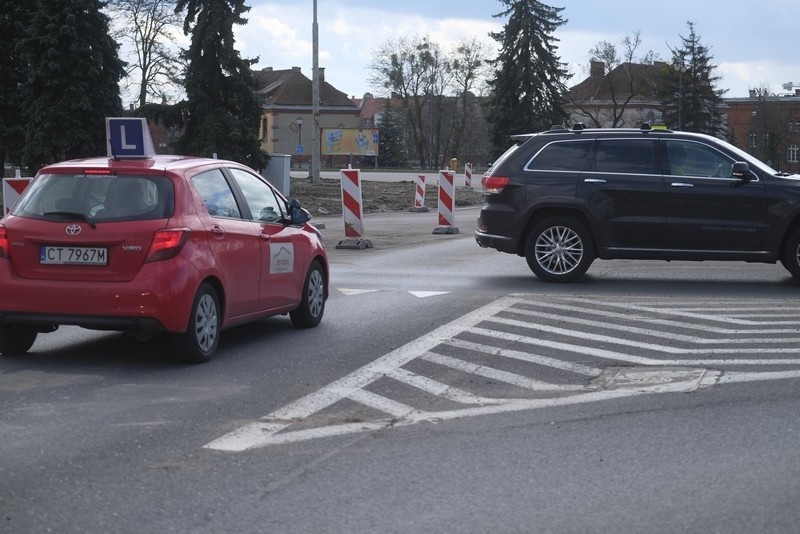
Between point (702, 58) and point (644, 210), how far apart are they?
80.0 meters

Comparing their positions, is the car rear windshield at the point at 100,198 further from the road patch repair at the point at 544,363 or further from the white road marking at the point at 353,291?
the white road marking at the point at 353,291

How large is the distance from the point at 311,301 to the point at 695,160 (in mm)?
5949

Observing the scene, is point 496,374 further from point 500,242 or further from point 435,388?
point 500,242

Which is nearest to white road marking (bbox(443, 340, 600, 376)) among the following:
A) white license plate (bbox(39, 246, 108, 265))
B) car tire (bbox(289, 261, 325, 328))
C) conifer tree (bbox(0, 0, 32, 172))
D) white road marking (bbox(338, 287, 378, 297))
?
car tire (bbox(289, 261, 325, 328))

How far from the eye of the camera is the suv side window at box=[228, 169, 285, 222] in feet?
32.2

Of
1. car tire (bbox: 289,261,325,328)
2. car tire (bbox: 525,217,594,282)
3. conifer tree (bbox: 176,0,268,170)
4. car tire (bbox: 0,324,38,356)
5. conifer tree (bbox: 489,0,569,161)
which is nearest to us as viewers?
car tire (bbox: 0,324,38,356)

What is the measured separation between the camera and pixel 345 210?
66.2 ft

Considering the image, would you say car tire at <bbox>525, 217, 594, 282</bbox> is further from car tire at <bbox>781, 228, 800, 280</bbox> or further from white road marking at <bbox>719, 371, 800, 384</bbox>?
white road marking at <bbox>719, 371, 800, 384</bbox>

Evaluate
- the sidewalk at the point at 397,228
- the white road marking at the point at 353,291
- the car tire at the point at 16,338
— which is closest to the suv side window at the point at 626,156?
the white road marking at the point at 353,291

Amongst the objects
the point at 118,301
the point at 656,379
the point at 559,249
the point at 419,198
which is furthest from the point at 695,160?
the point at 419,198

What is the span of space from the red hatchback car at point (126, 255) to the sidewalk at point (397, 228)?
433 inches

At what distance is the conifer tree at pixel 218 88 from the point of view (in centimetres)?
3938

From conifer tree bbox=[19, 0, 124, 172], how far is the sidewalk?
1469cm

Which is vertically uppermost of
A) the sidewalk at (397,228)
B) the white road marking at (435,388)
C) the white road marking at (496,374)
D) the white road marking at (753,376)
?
the white road marking at (753,376)
